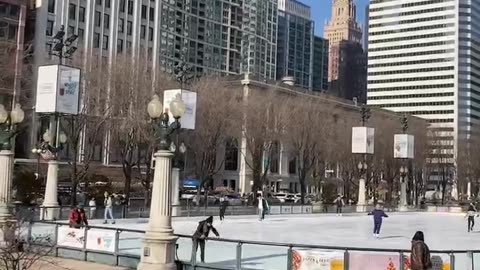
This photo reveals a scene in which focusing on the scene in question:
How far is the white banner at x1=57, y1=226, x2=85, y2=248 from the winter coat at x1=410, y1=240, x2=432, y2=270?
9.98m

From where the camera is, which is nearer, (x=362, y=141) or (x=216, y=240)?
(x=216, y=240)

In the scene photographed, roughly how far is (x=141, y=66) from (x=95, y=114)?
5.26m

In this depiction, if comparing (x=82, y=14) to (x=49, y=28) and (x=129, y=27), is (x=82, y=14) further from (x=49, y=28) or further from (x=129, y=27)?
(x=129, y=27)

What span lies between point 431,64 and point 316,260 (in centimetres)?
17356

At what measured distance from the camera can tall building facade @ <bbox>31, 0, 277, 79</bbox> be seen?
269ft

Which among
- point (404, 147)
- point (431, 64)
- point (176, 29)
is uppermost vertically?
point (431, 64)

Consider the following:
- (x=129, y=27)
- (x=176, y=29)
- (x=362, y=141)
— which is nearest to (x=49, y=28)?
(x=129, y=27)

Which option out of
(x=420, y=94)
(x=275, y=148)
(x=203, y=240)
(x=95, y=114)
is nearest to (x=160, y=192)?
(x=203, y=240)

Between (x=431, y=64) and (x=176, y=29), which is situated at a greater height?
(x=431, y=64)

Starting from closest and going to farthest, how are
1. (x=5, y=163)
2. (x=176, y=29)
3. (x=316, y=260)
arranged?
(x=316, y=260), (x=5, y=163), (x=176, y=29)

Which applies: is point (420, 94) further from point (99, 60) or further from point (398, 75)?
point (99, 60)

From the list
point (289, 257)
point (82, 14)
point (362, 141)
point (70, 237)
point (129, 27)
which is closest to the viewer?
point (289, 257)

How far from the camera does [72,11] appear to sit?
84375mm

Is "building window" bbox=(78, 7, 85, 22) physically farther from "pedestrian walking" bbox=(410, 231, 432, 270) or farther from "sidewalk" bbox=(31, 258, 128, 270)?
Answer: "pedestrian walking" bbox=(410, 231, 432, 270)
